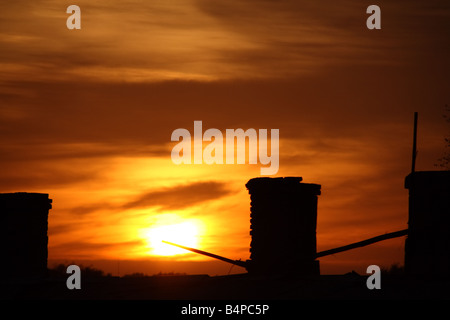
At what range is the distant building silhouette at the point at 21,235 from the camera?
25906 mm

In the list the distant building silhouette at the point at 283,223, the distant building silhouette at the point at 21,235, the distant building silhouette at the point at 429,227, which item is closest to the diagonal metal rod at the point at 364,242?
the distant building silhouette at the point at 429,227

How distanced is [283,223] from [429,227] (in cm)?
403

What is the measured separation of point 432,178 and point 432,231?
1263mm

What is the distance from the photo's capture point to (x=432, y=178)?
21.7 metres

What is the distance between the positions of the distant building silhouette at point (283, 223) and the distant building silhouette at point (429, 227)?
299cm

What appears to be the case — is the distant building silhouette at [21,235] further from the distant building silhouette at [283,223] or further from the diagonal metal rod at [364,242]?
the diagonal metal rod at [364,242]

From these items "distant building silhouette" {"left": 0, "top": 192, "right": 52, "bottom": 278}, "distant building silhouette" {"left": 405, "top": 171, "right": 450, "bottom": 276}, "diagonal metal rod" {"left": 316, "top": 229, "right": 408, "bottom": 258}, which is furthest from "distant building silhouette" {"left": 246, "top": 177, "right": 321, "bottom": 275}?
"distant building silhouette" {"left": 0, "top": 192, "right": 52, "bottom": 278}

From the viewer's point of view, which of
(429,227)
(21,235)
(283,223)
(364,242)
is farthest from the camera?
(21,235)

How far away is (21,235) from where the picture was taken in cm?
2606

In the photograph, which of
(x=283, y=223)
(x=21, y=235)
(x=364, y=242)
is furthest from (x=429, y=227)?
(x=21, y=235)

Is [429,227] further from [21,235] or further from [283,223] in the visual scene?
[21,235]

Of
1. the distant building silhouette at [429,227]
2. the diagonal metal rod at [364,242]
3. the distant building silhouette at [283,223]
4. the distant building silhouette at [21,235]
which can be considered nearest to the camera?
the distant building silhouette at [429,227]
